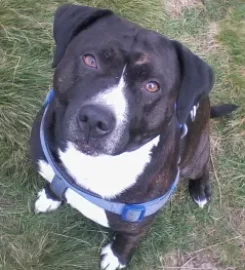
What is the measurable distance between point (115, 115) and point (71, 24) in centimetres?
49

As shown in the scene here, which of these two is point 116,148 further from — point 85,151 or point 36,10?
point 36,10

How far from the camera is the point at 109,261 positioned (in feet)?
10.5

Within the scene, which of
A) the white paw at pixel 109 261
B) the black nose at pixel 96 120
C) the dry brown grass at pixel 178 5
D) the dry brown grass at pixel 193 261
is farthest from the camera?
the dry brown grass at pixel 178 5

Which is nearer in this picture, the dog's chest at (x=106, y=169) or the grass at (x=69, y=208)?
the dog's chest at (x=106, y=169)

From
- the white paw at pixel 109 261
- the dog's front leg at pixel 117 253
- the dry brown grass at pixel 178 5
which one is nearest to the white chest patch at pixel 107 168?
the dog's front leg at pixel 117 253

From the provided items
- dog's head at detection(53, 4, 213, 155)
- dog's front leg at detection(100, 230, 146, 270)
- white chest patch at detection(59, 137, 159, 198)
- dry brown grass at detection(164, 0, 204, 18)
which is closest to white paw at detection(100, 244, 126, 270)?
dog's front leg at detection(100, 230, 146, 270)

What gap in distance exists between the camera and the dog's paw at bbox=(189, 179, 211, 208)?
3506mm

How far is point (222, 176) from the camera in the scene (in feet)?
12.1

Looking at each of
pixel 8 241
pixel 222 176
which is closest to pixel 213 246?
pixel 222 176

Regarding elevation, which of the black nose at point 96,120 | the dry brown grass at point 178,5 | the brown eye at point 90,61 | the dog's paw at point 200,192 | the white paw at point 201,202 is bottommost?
the white paw at point 201,202

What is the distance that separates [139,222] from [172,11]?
1.87 meters

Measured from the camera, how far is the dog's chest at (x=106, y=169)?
2525 mm

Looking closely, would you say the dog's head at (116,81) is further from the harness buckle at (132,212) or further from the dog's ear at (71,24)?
the harness buckle at (132,212)

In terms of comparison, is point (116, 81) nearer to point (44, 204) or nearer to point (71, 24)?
point (71, 24)
